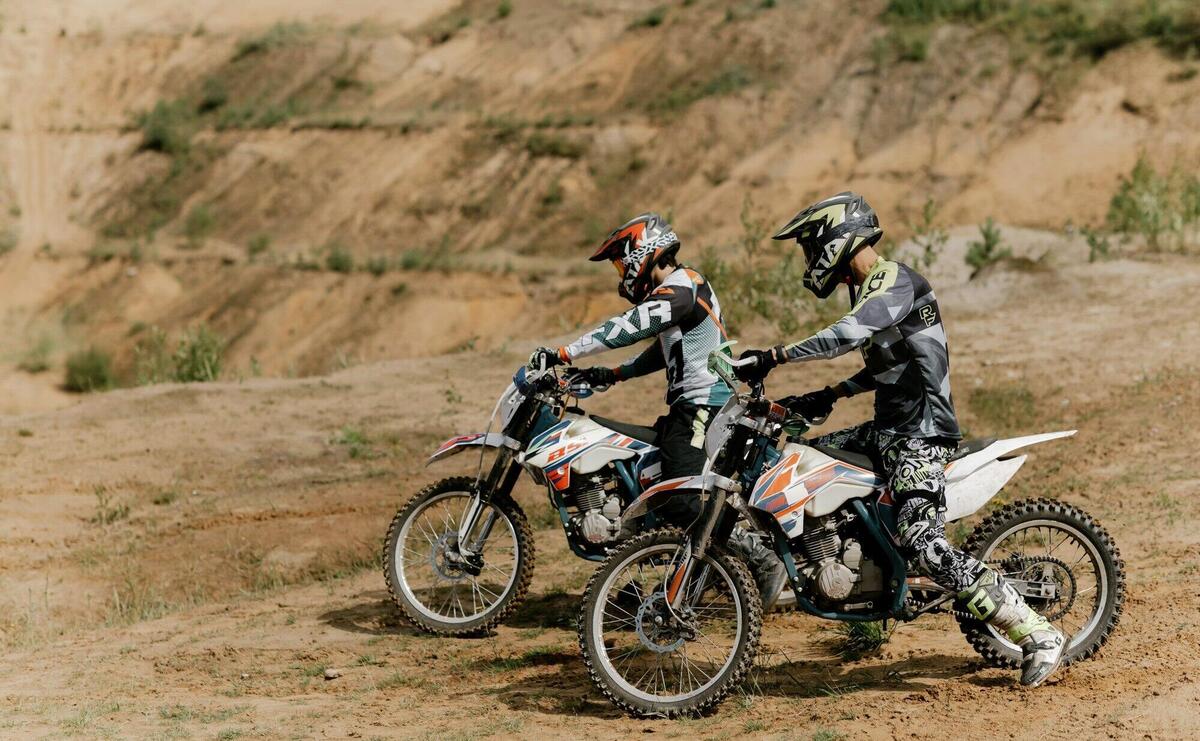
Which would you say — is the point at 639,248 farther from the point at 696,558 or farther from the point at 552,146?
the point at 552,146

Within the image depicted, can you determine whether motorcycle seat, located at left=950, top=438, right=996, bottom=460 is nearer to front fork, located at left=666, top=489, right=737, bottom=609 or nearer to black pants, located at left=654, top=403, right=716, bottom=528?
front fork, located at left=666, top=489, right=737, bottom=609

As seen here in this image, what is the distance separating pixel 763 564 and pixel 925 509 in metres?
1.19

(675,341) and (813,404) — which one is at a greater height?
(675,341)

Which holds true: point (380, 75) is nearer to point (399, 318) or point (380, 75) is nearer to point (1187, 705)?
point (399, 318)

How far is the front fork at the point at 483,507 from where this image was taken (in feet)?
25.2

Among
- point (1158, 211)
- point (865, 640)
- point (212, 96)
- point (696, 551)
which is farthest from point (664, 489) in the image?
point (212, 96)

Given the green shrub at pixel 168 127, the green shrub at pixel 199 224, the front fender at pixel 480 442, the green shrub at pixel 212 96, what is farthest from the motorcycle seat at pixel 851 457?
the green shrub at pixel 212 96

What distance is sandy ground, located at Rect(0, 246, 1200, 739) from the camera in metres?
6.10

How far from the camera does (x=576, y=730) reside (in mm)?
6000

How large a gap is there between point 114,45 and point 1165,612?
40.9 metres

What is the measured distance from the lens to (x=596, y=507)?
747 cm

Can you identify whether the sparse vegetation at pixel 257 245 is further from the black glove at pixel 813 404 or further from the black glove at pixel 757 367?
the black glove at pixel 757 367

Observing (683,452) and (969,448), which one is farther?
(683,452)

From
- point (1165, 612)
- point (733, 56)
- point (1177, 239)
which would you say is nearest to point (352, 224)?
point (733, 56)
